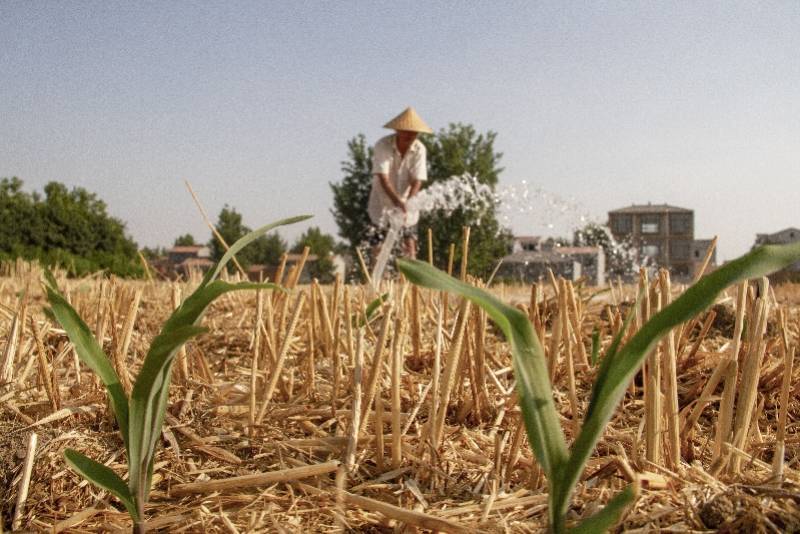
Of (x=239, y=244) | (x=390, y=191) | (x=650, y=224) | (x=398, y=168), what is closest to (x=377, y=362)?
(x=239, y=244)

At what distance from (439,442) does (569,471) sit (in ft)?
1.58

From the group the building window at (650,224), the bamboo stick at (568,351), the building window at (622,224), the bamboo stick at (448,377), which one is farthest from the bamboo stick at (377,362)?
the building window at (650,224)

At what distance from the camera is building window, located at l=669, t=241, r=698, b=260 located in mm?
60938

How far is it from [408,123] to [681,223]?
59412 millimetres

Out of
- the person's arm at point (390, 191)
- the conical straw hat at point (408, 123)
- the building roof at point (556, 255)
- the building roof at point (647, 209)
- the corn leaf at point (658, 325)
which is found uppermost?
the building roof at point (647, 209)

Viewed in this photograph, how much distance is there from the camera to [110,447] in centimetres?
143

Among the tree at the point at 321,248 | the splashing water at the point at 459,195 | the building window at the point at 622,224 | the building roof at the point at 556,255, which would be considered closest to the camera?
the splashing water at the point at 459,195

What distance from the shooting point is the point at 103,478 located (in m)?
1.04

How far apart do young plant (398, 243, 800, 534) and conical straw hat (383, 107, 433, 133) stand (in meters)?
7.35

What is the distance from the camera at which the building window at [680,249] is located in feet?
200

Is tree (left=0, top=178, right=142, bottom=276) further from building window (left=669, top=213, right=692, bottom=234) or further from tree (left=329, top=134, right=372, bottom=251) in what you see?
building window (left=669, top=213, right=692, bottom=234)

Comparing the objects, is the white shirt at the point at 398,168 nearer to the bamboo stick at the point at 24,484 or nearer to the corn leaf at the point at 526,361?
the bamboo stick at the point at 24,484

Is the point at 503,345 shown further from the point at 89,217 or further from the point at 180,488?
the point at 89,217

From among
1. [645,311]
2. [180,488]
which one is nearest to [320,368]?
[180,488]
